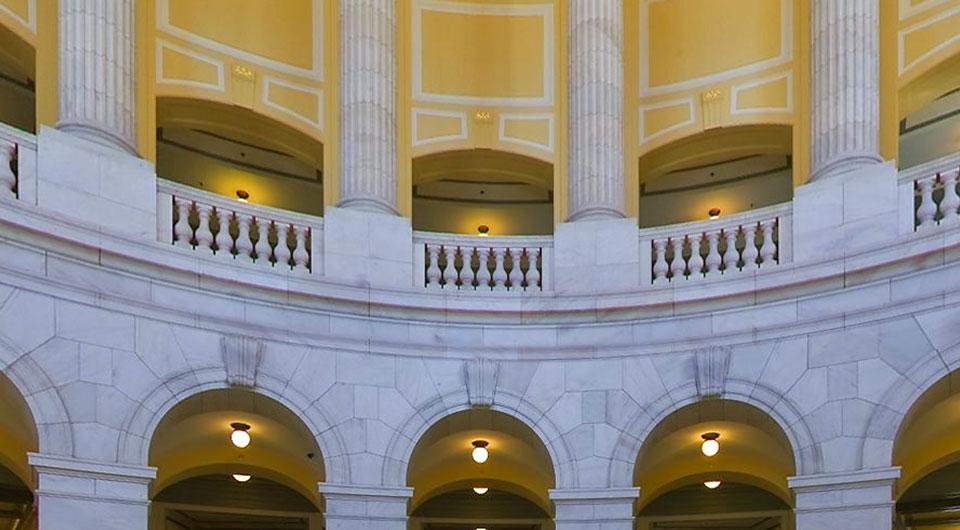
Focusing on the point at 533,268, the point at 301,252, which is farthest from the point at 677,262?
the point at 301,252

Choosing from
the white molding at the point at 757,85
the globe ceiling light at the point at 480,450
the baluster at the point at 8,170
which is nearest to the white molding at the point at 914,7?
the white molding at the point at 757,85

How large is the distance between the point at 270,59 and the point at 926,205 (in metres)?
8.58

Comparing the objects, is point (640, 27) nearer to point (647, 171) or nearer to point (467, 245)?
point (647, 171)

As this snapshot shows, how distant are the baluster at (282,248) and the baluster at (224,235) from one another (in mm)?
522

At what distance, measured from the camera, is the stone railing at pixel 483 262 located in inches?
540

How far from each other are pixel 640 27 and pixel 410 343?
20.6 feet

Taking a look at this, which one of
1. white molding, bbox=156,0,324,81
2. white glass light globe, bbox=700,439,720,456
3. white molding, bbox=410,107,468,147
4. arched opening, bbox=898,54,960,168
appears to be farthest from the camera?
arched opening, bbox=898,54,960,168

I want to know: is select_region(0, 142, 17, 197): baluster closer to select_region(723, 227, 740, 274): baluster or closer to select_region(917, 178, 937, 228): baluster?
select_region(723, 227, 740, 274): baluster

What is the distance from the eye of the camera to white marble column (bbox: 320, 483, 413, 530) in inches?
486

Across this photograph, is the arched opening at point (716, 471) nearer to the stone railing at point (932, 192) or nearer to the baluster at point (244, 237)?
the stone railing at point (932, 192)

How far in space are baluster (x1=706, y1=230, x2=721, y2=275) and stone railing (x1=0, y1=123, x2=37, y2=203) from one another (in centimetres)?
703

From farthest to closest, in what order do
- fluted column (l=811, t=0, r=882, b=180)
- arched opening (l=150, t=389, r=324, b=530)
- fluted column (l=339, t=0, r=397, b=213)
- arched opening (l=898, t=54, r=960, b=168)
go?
arched opening (l=898, t=54, r=960, b=168) < fluted column (l=339, t=0, r=397, b=213) < fluted column (l=811, t=0, r=882, b=180) < arched opening (l=150, t=389, r=324, b=530)

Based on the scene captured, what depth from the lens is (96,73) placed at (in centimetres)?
1300

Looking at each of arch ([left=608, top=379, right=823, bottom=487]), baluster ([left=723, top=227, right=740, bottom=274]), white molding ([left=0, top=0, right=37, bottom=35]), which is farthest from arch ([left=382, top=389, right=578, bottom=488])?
white molding ([left=0, top=0, right=37, bottom=35])
